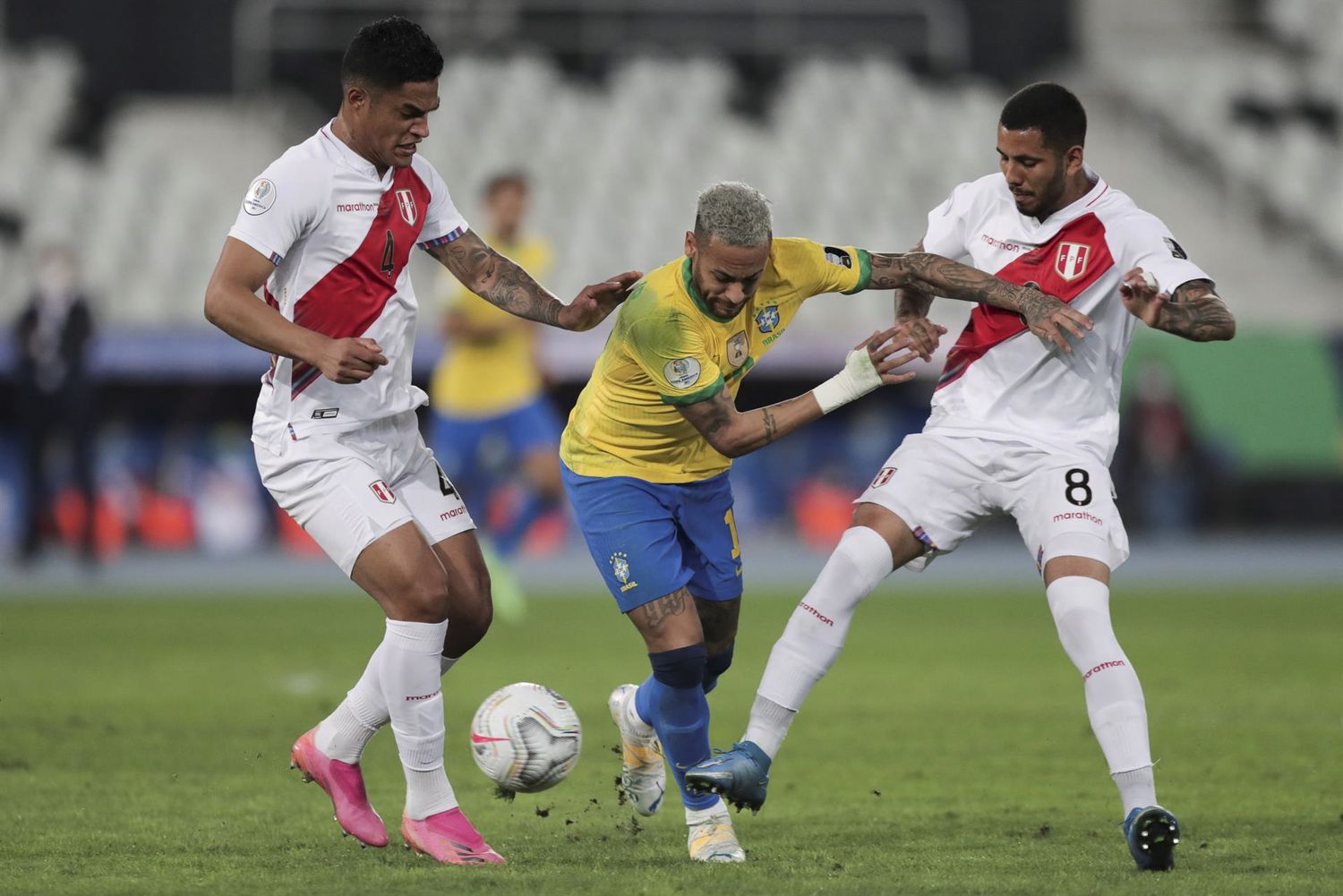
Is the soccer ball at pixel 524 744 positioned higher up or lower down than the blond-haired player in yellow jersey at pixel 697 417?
lower down

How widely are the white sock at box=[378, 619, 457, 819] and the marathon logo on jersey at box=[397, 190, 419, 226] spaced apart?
1.31 m

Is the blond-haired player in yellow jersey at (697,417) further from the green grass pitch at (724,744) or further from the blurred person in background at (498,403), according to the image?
the blurred person in background at (498,403)

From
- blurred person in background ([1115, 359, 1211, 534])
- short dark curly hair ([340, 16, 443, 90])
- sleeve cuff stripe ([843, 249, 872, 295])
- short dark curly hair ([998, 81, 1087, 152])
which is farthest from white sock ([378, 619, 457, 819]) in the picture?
blurred person in background ([1115, 359, 1211, 534])

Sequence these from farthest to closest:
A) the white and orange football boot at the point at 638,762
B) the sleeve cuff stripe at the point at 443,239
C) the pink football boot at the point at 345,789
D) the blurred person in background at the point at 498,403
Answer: the blurred person in background at the point at 498,403
the white and orange football boot at the point at 638,762
the sleeve cuff stripe at the point at 443,239
the pink football boot at the point at 345,789

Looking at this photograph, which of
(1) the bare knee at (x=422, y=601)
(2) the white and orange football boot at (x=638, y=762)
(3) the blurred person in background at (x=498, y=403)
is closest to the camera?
(1) the bare knee at (x=422, y=601)

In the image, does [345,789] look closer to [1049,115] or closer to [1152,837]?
[1152,837]

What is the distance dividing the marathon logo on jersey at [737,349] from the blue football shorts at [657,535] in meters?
0.42

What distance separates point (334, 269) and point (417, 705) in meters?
1.40

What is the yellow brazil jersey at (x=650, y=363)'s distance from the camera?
232 inches

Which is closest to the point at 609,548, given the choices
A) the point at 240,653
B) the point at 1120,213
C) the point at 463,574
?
the point at 463,574

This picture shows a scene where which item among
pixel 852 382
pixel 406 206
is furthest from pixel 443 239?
pixel 852 382

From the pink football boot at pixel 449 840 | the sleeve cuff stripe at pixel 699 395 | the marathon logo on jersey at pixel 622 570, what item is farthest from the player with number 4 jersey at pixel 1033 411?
the pink football boot at pixel 449 840

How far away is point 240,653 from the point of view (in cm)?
1137

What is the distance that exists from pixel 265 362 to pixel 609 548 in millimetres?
12116
